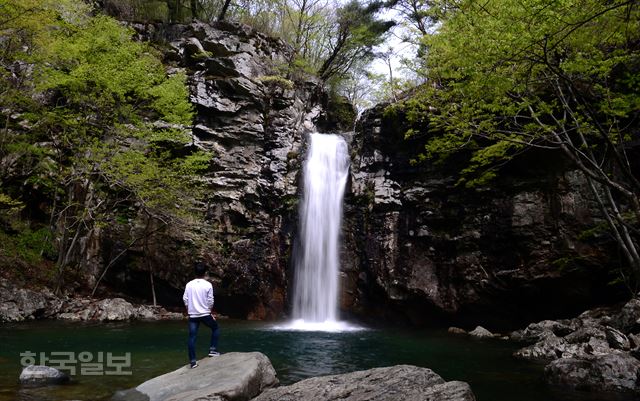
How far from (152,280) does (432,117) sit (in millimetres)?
14635

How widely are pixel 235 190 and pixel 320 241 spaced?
4.86 metres

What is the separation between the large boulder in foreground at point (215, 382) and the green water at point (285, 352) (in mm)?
966

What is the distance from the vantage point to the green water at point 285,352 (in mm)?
7512

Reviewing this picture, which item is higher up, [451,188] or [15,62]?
[15,62]

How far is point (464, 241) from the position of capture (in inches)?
645

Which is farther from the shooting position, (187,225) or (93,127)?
(187,225)

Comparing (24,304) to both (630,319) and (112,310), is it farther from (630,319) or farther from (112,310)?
(630,319)

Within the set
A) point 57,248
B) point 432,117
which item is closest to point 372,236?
point 432,117

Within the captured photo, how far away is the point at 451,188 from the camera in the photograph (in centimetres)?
1688

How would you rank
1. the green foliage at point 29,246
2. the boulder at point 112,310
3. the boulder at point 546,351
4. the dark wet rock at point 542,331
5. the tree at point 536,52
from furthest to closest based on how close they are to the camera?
the green foliage at point 29,246 < the boulder at point 112,310 < the dark wet rock at point 542,331 < the boulder at point 546,351 < the tree at point 536,52

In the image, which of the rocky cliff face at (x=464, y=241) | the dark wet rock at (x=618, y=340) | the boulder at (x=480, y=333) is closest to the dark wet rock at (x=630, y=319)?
the dark wet rock at (x=618, y=340)

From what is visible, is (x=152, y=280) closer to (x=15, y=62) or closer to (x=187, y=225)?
(x=187, y=225)

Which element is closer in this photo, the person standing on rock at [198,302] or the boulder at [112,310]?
the person standing on rock at [198,302]

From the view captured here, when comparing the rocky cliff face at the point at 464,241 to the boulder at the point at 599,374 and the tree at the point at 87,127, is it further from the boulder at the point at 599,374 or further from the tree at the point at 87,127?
the tree at the point at 87,127
